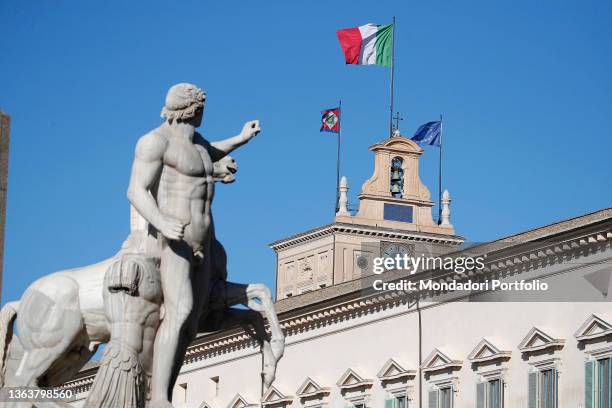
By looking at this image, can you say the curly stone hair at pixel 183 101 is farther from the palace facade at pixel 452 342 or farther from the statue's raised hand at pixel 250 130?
the palace facade at pixel 452 342

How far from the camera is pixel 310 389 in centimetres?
7356

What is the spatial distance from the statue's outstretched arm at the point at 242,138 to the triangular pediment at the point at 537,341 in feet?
132

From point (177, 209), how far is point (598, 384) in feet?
130

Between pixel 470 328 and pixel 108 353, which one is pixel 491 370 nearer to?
pixel 470 328

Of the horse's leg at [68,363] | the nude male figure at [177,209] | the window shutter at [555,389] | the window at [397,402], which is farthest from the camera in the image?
the window at [397,402]

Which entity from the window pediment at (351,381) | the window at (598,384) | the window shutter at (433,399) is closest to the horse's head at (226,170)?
the window at (598,384)

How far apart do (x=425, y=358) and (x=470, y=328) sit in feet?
8.95

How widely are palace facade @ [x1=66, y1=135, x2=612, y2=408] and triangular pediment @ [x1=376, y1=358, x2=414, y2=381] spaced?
0.06 m

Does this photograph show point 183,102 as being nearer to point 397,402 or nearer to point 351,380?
point 397,402

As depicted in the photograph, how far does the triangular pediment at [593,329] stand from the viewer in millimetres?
57875

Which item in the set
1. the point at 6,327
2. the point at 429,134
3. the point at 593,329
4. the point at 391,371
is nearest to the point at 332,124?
the point at 429,134

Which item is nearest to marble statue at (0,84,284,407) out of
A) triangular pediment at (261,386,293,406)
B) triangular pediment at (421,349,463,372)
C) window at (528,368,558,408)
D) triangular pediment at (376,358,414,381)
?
window at (528,368,558,408)

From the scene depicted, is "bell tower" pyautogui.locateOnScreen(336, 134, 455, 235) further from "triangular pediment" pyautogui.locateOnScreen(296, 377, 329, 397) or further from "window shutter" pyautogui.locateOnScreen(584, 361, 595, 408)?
"window shutter" pyautogui.locateOnScreen(584, 361, 595, 408)

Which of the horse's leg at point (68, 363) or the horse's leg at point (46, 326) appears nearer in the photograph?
the horse's leg at point (46, 326)
